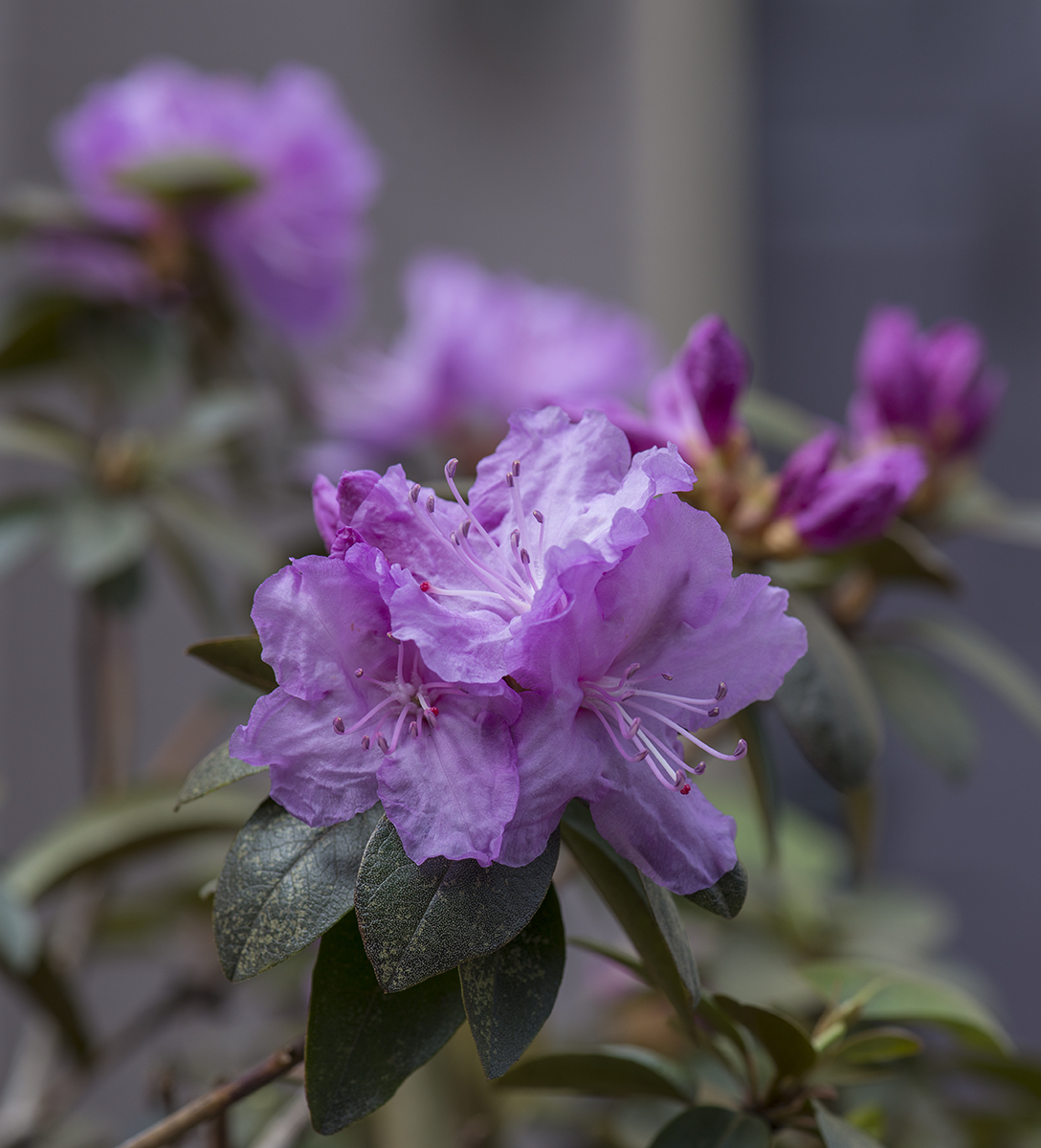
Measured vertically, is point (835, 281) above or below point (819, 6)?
below

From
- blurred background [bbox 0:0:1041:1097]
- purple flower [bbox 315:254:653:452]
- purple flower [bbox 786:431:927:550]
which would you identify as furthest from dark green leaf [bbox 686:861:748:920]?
blurred background [bbox 0:0:1041:1097]

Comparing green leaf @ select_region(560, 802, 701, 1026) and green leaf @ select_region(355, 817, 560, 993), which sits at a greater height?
green leaf @ select_region(355, 817, 560, 993)

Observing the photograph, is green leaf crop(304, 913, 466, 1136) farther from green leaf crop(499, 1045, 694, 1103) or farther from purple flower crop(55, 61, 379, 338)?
purple flower crop(55, 61, 379, 338)

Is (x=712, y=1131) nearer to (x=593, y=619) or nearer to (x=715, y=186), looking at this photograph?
(x=593, y=619)

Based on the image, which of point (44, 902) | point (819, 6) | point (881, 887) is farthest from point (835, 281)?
point (44, 902)

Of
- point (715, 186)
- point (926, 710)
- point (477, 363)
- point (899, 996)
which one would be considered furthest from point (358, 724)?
point (715, 186)

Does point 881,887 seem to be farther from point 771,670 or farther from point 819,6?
point 819,6
